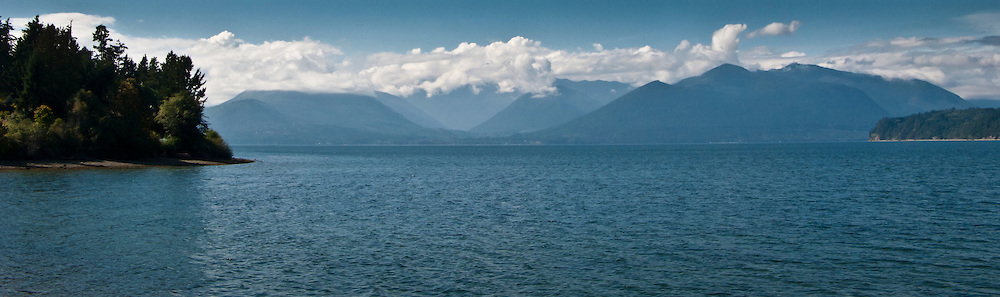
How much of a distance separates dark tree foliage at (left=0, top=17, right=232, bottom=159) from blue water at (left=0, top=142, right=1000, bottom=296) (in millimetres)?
50002

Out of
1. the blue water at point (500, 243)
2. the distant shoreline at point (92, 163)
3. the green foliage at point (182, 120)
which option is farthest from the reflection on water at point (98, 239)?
the green foliage at point (182, 120)

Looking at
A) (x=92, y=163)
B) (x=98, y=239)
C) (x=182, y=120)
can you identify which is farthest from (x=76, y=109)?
(x=98, y=239)

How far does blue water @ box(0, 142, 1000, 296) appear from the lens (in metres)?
30.5

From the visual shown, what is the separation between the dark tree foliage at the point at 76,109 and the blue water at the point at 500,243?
5000cm

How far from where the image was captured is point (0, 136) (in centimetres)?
11012

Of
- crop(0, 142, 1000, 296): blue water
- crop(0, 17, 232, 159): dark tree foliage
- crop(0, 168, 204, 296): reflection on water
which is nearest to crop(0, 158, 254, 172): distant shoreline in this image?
crop(0, 17, 232, 159): dark tree foliage

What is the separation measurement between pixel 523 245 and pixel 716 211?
24539 mm

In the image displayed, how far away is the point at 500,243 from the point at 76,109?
110 meters

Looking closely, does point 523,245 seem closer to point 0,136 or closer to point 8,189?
point 8,189

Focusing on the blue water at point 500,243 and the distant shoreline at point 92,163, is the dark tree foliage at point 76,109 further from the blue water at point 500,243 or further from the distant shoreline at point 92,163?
the blue water at point 500,243

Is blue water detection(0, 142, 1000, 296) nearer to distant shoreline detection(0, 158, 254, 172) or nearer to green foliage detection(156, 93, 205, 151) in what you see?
distant shoreline detection(0, 158, 254, 172)

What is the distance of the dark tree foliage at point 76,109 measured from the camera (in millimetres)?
116688

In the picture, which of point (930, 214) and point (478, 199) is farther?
point (478, 199)

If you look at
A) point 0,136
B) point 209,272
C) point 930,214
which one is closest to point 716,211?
point 930,214
